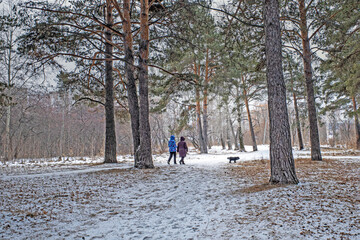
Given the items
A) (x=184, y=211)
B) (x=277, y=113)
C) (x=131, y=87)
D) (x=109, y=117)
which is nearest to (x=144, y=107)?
(x=131, y=87)

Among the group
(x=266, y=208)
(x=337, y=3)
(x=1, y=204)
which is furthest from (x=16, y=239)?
(x=337, y=3)

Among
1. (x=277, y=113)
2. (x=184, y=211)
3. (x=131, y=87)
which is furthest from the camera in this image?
(x=131, y=87)

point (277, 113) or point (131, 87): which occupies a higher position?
point (131, 87)

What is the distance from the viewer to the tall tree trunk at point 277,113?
212 inches

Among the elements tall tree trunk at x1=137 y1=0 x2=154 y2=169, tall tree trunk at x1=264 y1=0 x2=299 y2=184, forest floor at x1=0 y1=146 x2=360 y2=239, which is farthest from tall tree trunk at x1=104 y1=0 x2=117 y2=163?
tall tree trunk at x1=264 y1=0 x2=299 y2=184

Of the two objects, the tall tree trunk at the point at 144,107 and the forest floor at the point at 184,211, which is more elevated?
the tall tree trunk at the point at 144,107

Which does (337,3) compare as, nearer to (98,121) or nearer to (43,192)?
(43,192)

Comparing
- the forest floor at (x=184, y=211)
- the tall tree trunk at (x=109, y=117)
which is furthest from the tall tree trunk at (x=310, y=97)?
the tall tree trunk at (x=109, y=117)

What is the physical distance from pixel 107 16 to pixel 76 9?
273cm

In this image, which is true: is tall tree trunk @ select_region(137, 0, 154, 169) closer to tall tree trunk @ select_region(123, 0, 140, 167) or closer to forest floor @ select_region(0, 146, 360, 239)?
tall tree trunk @ select_region(123, 0, 140, 167)

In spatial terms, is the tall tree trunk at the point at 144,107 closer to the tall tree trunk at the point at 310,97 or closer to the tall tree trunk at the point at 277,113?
the tall tree trunk at the point at 277,113

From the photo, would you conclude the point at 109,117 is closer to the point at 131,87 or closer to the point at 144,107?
the point at 131,87

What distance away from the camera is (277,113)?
550 centimetres

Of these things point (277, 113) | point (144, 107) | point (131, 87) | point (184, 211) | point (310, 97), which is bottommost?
point (184, 211)
